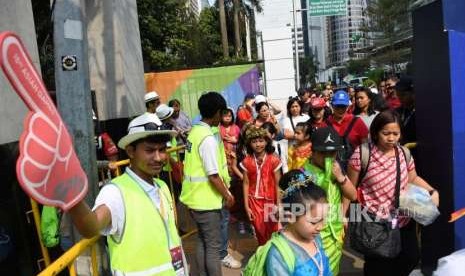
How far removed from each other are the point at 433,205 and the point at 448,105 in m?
0.75

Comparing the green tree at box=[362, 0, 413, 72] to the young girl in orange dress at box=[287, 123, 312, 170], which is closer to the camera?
the young girl in orange dress at box=[287, 123, 312, 170]

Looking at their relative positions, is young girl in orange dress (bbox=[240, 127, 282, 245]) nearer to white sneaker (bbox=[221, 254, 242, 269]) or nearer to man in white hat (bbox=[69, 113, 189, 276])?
white sneaker (bbox=[221, 254, 242, 269])

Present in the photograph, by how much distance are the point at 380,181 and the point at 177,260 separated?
1.63m

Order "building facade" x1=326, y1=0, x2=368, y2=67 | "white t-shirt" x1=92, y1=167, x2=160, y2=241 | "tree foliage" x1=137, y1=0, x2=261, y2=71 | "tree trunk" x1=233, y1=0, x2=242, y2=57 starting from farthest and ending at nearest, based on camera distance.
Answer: "building facade" x1=326, y1=0, x2=368, y2=67
"tree trunk" x1=233, y1=0, x2=242, y2=57
"tree foliage" x1=137, y1=0, x2=261, y2=71
"white t-shirt" x1=92, y1=167, x2=160, y2=241

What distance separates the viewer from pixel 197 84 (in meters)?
11.3

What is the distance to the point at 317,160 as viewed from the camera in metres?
3.05

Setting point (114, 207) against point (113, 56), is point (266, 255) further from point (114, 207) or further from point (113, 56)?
point (113, 56)

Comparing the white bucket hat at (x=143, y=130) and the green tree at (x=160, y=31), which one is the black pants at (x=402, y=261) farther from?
the green tree at (x=160, y=31)

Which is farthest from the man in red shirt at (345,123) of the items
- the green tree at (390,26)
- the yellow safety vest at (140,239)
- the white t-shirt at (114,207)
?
the green tree at (390,26)

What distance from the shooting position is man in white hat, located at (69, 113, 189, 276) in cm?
189

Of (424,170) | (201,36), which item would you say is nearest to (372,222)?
(424,170)

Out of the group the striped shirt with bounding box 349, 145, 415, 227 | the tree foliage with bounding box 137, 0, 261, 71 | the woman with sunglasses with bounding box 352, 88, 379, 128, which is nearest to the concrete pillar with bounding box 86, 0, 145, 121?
the woman with sunglasses with bounding box 352, 88, 379, 128

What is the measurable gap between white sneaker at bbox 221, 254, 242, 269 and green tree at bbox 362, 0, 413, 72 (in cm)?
3976

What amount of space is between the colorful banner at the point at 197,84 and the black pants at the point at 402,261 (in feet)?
27.2
